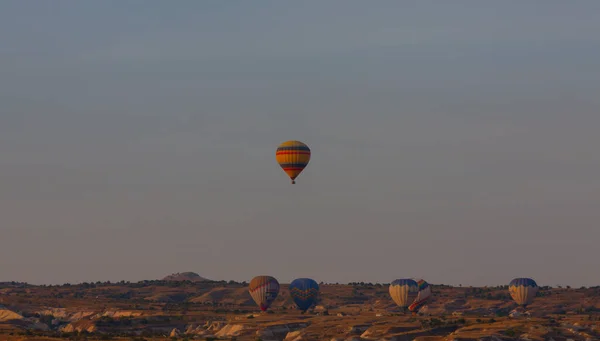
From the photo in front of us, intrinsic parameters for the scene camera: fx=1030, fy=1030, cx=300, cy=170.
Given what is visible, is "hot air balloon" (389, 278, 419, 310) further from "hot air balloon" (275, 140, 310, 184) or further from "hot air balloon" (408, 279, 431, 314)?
"hot air balloon" (275, 140, 310, 184)

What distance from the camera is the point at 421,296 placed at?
193 meters

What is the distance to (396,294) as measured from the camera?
192 meters

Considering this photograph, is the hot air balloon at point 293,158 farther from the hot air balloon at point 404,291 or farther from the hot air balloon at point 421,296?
the hot air balloon at point 421,296

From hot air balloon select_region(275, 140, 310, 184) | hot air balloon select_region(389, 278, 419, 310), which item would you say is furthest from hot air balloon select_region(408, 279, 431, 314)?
hot air balloon select_region(275, 140, 310, 184)

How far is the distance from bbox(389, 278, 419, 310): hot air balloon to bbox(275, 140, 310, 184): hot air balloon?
148 ft

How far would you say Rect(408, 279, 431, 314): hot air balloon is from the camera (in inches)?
7584

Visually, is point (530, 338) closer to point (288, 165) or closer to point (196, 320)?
point (288, 165)

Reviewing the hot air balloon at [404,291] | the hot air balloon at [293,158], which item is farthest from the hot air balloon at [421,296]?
the hot air balloon at [293,158]

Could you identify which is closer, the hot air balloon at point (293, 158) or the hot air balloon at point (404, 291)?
the hot air balloon at point (293, 158)

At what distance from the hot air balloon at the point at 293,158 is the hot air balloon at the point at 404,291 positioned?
4513cm

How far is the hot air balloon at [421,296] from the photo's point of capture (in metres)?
193

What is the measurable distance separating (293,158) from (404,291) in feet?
155

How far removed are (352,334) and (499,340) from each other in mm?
25125

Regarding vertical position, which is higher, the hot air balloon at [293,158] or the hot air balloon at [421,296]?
the hot air balloon at [293,158]
